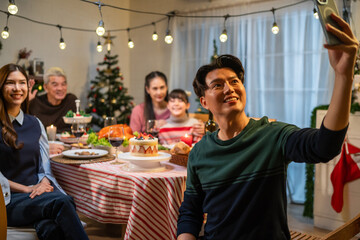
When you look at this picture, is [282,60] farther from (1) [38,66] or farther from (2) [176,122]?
(1) [38,66]

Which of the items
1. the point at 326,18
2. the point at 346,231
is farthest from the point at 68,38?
the point at 326,18

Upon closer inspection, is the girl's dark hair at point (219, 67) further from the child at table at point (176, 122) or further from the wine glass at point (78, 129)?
the child at table at point (176, 122)

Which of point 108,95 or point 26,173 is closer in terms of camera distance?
point 26,173

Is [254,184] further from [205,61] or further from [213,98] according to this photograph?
[205,61]

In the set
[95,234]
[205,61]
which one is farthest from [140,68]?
[95,234]

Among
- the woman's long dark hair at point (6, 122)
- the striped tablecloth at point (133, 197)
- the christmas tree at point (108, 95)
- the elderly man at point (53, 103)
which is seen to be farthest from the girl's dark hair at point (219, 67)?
the christmas tree at point (108, 95)

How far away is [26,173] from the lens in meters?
2.16

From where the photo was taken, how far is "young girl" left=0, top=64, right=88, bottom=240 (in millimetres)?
1906

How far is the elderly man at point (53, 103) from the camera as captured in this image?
399 cm

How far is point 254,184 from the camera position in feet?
3.78

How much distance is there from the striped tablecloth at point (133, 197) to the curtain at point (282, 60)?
8.85ft

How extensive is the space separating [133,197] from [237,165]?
0.86m

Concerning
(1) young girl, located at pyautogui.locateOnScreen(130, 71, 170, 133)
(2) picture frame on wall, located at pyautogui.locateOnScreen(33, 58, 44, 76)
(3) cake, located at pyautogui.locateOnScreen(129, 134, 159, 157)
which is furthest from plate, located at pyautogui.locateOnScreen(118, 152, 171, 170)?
(2) picture frame on wall, located at pyautogui.locateOnScreen(33, 58, 44, 76)

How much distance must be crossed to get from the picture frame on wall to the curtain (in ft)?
7.35
